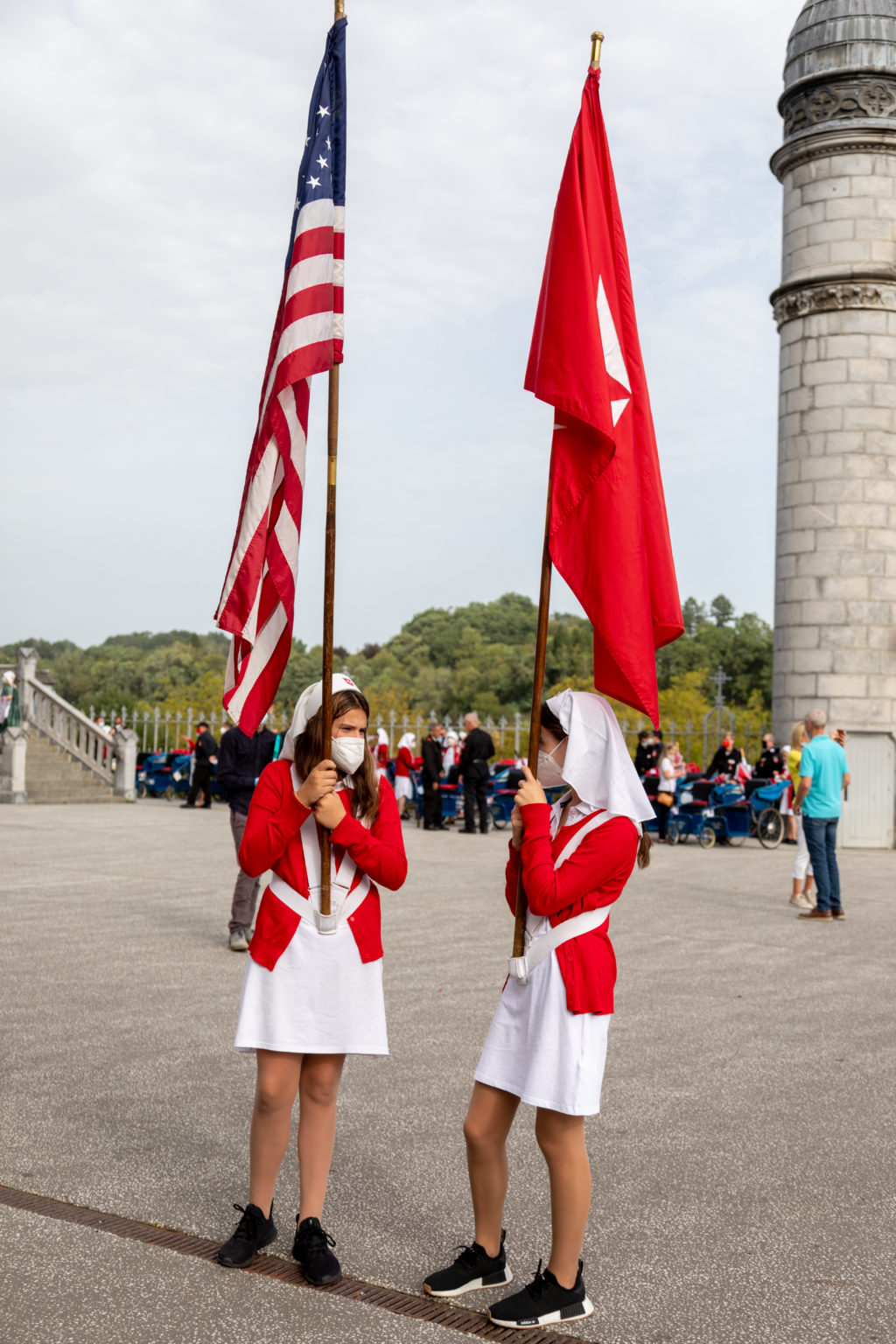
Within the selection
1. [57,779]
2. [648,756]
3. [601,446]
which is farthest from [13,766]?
[601,446]

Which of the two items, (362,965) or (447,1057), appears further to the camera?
A: (447,1057)

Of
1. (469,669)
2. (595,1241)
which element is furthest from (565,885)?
(469,669)

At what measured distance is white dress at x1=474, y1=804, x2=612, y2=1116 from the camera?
11.9ft

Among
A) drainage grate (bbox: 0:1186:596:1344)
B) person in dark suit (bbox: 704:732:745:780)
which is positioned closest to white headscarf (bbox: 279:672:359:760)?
drainage grate (bbox: 0:1186:596:1344)

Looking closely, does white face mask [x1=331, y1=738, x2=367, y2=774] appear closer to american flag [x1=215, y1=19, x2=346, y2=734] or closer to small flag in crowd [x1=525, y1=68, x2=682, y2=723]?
american flag [x1=215, y1=19, x2=346, y2=734]

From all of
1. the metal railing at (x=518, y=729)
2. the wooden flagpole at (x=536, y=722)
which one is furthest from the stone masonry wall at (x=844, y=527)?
the wooden flagpole at (x=536, y=722)

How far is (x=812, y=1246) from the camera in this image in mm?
4281

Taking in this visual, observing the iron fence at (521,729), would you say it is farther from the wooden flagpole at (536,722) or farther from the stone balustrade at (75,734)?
the wooden flagpole at (536,722)

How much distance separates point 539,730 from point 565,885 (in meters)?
0.49

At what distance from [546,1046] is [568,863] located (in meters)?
0.50

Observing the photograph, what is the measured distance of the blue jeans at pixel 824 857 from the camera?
1227 centimetres

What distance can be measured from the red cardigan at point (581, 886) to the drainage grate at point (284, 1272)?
2.93 feet

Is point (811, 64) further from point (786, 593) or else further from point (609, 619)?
point (609, 619)

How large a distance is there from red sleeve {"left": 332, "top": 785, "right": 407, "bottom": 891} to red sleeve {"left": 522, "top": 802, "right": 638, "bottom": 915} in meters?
0.41
